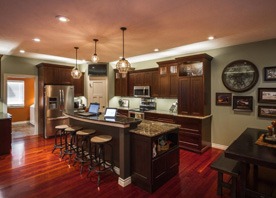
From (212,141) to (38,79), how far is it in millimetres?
6205

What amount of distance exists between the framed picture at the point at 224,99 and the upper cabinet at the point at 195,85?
229 mm

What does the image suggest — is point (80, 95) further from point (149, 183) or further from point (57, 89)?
point (149, 183)

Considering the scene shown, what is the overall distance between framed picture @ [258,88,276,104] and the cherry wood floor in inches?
69.4

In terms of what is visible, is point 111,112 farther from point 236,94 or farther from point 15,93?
point 15,93

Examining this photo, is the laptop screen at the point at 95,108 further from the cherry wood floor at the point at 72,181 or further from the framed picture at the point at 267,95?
the framed picture at the point at 267,95

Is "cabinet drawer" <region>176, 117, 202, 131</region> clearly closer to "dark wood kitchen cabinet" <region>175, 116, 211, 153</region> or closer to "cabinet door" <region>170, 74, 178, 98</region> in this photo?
"dark wood kitchen cabinet" <region>175, 116, 211, 153</region>

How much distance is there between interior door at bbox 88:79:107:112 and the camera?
668 cm

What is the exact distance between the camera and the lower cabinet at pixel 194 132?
4051 millimetres

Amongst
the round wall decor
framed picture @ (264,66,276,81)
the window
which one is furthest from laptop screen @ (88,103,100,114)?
the window

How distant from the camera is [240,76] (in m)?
4.01

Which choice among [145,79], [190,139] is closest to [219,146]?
[190,139]

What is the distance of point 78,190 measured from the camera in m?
2.56

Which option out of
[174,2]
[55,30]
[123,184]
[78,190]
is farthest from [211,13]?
[78,190]

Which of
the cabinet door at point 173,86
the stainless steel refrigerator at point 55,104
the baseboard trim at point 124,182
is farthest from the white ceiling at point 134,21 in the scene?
the baseboard trim at point 124,182
